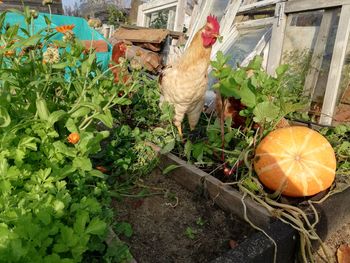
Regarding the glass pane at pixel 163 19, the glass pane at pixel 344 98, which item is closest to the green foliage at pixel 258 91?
the glass pane at pixel 344 98

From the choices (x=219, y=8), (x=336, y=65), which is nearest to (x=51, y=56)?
(x=336, y=65)

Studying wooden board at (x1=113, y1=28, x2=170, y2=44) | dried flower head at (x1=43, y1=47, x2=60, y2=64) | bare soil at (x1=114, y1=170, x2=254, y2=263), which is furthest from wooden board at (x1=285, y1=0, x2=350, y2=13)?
wooden board at (x1=113, y1=28, x2=170, y2=44)

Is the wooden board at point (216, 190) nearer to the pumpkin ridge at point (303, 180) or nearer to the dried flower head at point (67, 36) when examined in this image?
the pumpkin ridge at point (303, 180)

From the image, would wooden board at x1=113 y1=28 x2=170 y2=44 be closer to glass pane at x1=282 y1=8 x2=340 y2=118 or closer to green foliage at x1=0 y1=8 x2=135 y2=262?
glass pane at x1=282 y1=8 x2=340 y2=118

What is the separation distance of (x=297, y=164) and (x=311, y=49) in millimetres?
1743

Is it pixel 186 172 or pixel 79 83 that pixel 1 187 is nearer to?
pixel 79 83

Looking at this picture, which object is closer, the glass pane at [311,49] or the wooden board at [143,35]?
the glass pane at [311,49]

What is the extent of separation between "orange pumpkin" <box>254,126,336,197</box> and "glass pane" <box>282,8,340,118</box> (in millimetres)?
1100

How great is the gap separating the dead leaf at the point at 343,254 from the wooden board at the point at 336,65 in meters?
1.17

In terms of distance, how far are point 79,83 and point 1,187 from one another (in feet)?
2.10

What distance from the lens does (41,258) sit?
2.60 feet

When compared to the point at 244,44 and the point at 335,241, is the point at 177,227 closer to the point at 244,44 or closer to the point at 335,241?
the point at 335,241

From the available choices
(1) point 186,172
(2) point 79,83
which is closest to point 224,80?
(1) point 186,172

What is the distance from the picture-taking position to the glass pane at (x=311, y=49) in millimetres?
2525
